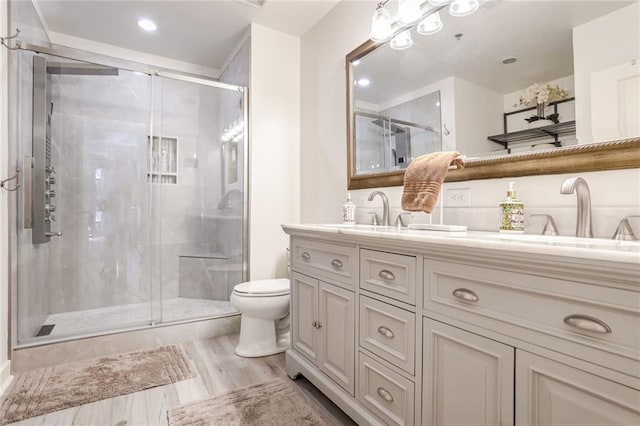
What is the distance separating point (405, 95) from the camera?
6.10 ft

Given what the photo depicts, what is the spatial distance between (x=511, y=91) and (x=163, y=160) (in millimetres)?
2688

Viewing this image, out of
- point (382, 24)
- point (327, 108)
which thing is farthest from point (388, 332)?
point (327, 108)

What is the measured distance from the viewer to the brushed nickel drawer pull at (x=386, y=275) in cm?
118

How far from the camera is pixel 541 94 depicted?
4.17ft

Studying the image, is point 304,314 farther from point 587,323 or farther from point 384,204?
point 587,323

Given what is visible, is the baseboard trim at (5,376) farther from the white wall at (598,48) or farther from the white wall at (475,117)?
the white wall at (598,48)

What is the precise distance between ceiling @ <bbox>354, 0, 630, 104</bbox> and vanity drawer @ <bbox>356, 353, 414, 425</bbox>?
124 centimetres

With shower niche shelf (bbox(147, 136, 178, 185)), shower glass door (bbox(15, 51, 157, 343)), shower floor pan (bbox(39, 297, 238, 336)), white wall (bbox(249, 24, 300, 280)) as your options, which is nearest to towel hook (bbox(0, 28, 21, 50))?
shower glass door (bbox(15, 51, 157, 343))

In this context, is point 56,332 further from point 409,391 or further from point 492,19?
point 492,19

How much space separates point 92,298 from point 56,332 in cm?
68

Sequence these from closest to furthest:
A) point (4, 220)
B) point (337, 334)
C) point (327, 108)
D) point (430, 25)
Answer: point (337, 334)
point (430, 25)
point (4, 220)
point (327, 108)

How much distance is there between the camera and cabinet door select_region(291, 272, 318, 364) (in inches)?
64.4

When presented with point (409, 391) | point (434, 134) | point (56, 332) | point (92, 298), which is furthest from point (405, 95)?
point (92, 298)

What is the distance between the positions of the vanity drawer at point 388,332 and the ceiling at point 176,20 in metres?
2.22
